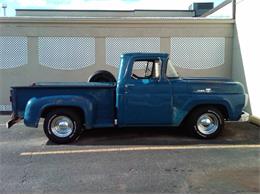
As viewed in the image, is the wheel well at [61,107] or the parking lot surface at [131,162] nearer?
the parking lot surface at [131,162]

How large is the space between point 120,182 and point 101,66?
7.59 m

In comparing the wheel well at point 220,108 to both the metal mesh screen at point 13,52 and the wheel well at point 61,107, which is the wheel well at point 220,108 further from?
the metal mesh screen at point 13,52

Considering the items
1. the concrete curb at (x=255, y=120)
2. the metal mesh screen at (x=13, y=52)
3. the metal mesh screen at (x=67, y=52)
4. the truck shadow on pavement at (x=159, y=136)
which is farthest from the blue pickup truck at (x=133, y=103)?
the metal mesh screen at (x=13, y=52)

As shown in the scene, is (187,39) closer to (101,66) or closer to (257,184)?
(101,66)

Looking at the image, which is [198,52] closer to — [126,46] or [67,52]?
[126,46]

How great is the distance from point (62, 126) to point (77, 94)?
73cm

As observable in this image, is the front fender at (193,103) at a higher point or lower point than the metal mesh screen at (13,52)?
lower

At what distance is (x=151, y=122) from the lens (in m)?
8.34

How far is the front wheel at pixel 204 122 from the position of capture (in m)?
8.38

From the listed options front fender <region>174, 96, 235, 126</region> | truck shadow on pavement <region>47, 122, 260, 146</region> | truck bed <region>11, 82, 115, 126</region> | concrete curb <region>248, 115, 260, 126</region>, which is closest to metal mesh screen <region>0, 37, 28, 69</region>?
truck shadow on pavement <region>47, 122, 260, 146</region>

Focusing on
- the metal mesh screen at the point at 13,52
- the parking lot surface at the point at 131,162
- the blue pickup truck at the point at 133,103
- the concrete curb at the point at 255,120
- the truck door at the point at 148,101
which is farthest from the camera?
the metal mesh screen at the point at 13,52

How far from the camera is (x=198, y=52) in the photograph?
12898mm

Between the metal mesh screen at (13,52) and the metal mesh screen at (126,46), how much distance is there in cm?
273

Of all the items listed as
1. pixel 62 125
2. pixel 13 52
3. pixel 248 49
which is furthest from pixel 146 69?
pixel 13 52
